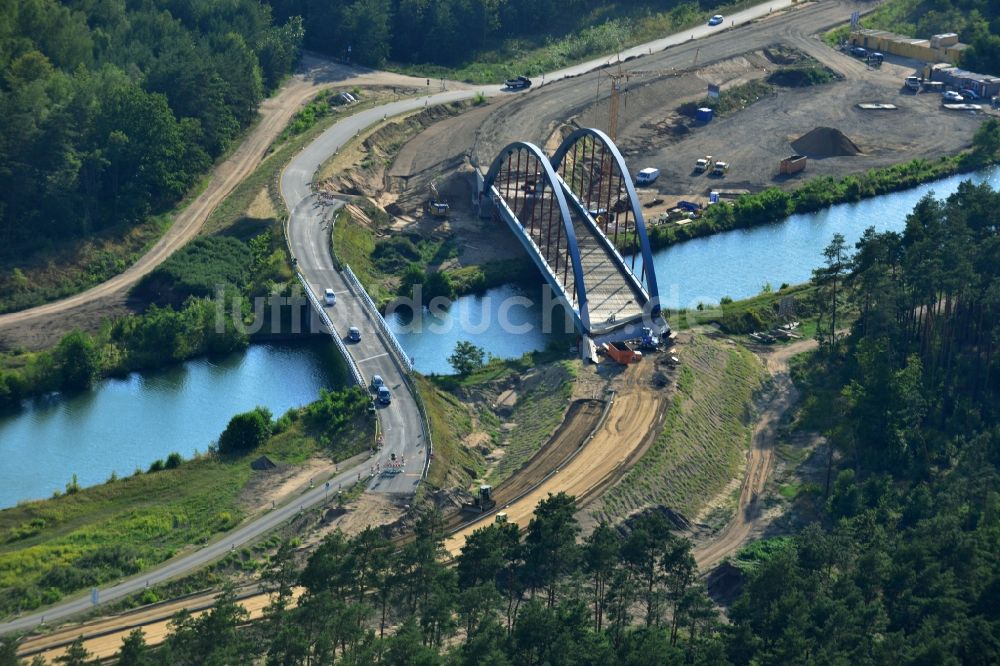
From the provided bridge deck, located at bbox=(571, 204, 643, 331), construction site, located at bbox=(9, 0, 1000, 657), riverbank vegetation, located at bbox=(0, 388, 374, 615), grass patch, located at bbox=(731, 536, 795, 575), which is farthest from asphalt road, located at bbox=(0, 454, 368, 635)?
bridge deck, located at bbox=(571, 204, 643, 331)

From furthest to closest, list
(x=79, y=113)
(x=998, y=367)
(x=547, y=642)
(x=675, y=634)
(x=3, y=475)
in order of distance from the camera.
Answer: (x=79, y=113), (x=998, y=367), (x=3, y=475), (x=675, y=634), (x=547, y=642)

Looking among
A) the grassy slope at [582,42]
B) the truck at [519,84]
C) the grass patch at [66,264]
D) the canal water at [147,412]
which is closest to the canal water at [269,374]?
the canal water at [147,412]

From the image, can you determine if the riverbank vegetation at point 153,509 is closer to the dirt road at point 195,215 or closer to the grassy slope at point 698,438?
the grassy slope at point 698,438

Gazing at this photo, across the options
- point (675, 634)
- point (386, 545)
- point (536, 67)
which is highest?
point (536, 67)

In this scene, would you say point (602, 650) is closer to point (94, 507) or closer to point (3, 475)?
point (94, 507)

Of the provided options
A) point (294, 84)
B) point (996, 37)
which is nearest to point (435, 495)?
point (294, 84)

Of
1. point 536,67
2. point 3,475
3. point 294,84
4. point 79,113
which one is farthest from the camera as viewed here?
point 536,67
